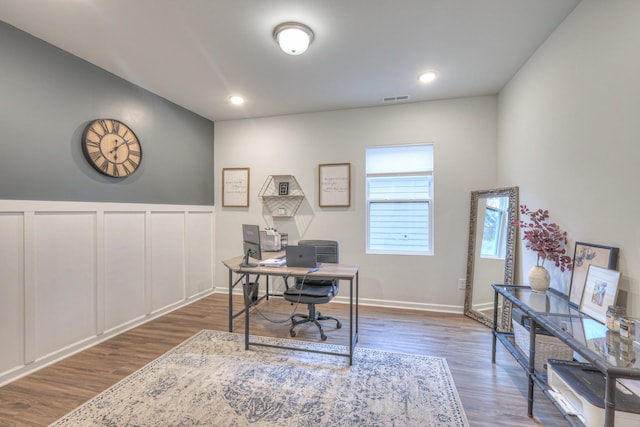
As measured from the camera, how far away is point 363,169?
387cm

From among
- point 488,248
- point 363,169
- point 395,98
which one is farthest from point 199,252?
point 488,248

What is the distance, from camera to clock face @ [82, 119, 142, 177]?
267 cm

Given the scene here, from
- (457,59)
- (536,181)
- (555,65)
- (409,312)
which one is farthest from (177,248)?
(555,65)

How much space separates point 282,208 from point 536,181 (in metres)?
3.05

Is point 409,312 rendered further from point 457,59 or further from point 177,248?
point 177,248

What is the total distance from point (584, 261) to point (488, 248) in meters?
1.44

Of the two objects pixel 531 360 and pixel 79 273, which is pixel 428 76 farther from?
pixel 79 273

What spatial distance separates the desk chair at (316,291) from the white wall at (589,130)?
6.31 feet

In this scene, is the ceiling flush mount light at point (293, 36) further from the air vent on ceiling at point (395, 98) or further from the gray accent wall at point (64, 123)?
the gray accent wall at point (64, 123)

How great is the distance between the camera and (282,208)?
4191 millimetres

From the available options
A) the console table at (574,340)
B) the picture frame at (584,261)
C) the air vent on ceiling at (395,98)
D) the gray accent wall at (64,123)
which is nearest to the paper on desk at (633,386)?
the console table at (574,340)

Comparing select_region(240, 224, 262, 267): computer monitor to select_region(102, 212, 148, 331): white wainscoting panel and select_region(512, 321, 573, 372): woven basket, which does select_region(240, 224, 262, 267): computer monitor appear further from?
select_region(512, 321, 573, 372): woven basket

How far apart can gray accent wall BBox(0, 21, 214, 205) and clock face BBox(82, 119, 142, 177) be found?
0.07m

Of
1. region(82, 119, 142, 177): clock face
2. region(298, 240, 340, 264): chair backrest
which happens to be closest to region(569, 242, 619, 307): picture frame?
region(298, 240, 340, 264): chair backrest
